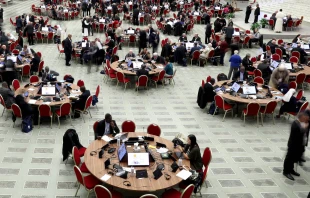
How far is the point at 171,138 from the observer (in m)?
10.5

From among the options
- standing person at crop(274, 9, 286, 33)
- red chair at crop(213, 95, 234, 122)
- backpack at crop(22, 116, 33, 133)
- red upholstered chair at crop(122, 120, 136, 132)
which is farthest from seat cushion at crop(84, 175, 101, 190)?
standing person at crop(274, 9, 286, 33)

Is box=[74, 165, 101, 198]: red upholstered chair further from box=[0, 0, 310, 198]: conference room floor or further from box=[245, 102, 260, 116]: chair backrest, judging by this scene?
box=[245, 102, 260, 116]: chair backrest

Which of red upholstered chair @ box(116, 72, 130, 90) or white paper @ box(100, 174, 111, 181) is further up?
red upholstered chair @ box(116, 72, 130, 90)

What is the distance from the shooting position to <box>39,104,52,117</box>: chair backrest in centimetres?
1045

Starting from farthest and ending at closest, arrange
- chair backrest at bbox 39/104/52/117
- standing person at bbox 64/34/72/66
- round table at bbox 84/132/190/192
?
standing person at bbox 64/34/72/66, chair backrest at bbox 39/104/52/117, round table at bbox 84/132/190/192

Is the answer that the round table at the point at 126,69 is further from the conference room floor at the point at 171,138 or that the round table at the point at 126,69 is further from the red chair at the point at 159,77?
the conference room floor at the point at 171,138

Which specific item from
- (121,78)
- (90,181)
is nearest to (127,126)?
(90,181)

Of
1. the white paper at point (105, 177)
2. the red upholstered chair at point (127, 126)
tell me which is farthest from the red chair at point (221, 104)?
the white paper at point (105, 177)

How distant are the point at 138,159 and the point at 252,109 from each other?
521cm

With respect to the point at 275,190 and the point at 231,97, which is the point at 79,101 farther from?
the point at 275,190

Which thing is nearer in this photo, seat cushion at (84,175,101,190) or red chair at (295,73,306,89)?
seat cushion at (84,175,101,190)

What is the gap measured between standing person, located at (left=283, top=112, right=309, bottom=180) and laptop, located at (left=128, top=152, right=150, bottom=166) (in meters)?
3.37

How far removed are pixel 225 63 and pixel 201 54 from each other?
1764 mm

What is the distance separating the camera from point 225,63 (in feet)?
61.6
